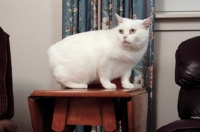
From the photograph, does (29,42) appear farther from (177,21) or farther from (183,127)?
(183,127)

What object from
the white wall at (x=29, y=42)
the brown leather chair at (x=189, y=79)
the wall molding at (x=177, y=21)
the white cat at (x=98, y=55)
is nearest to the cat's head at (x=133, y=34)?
the white cat at (x=98, y=55)

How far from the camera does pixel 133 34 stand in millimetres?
1210

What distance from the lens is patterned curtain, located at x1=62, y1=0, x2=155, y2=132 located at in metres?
1.61

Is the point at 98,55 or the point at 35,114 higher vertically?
the point at 98,55

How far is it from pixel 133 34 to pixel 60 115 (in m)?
0.47

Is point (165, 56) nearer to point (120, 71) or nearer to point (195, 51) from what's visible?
point (195, 51)

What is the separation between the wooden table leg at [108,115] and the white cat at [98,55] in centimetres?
14

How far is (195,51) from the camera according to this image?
1.31 m

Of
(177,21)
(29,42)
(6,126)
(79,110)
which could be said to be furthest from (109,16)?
(6,126)

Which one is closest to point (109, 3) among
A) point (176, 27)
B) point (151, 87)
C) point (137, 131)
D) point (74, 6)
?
point (74, 6)

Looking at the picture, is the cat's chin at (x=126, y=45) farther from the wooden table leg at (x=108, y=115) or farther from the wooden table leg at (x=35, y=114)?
the wooden table leg at (x=35, y=114)

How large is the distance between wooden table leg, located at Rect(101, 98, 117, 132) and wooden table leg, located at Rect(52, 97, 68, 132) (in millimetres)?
152

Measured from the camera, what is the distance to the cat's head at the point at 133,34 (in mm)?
1190

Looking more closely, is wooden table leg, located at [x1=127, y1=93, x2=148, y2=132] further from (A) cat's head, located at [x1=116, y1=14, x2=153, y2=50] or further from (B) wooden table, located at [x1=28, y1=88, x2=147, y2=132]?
(A) cat's head, located at [x1=116, y1=14, x2=153, y2=50]
